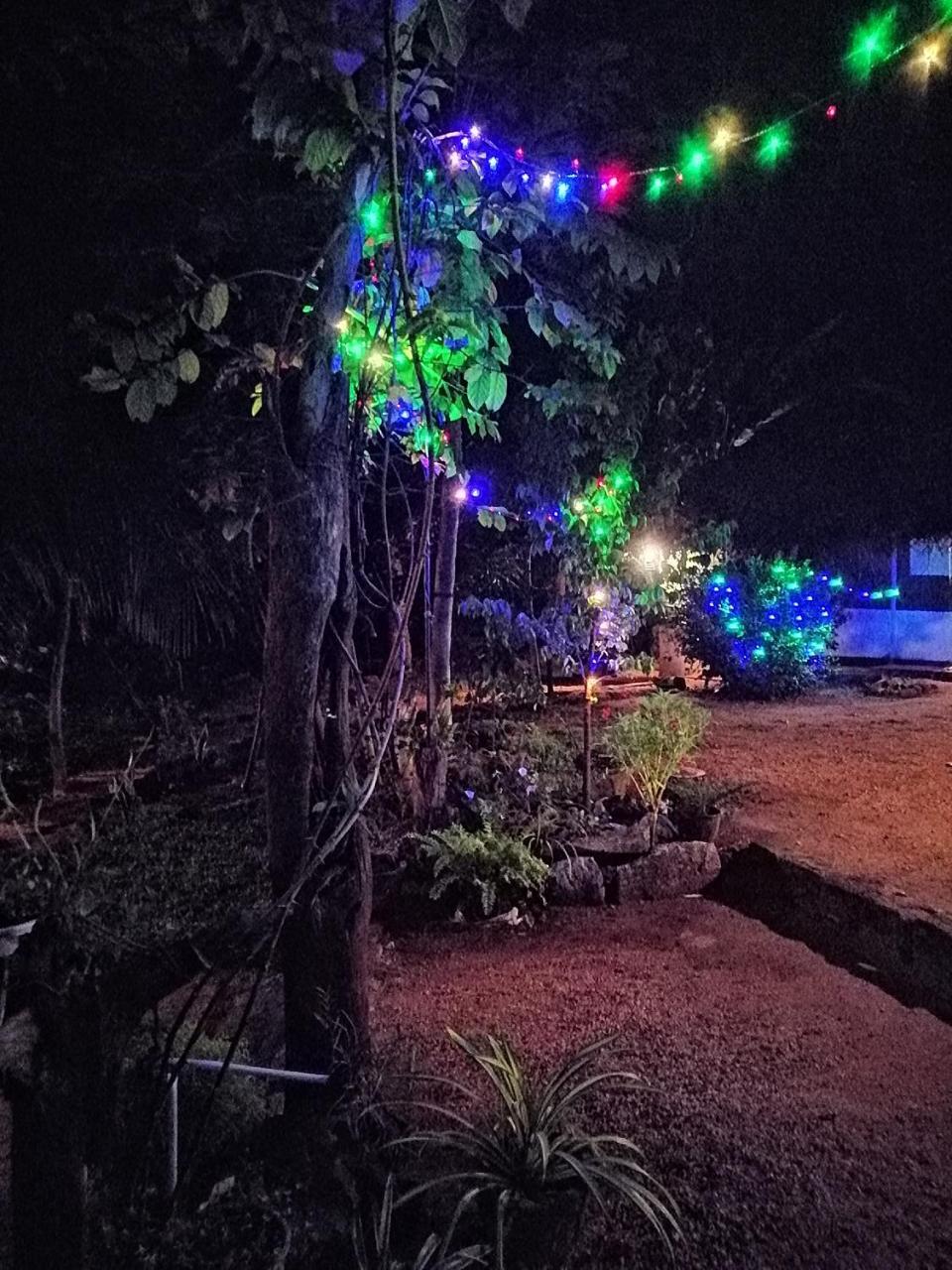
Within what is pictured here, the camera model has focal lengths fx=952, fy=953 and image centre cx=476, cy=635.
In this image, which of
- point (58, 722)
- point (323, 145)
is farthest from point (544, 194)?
point (58, 722)

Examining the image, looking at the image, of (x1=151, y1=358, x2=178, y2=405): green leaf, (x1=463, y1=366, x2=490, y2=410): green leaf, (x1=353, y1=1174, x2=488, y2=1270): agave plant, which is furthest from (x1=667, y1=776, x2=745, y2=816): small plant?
(x1=151, y1=358, x2=178, y2=405): green leaf

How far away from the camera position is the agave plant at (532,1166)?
2.39m

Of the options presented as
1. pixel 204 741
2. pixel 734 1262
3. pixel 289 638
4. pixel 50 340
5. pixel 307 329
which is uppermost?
pixel 50 340

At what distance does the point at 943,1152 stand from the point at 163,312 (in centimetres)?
357

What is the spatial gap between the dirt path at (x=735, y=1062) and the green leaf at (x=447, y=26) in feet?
10.6

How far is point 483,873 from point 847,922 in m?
1.94

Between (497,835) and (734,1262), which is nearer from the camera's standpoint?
(734,1262)

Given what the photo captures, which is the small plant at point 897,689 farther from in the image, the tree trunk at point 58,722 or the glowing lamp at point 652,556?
the tree trunk at point 58,722

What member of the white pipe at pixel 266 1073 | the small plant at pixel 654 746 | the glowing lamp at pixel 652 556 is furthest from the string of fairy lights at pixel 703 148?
the glowing lamp at pixel 652 556

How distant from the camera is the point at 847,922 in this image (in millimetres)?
4957

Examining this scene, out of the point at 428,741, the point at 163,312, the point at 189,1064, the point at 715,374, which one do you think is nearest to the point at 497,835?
the point at 428,741

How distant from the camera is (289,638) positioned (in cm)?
266

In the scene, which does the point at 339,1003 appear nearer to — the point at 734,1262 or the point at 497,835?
the point at 734,1262

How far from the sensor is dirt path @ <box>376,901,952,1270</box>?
8.64 ft
